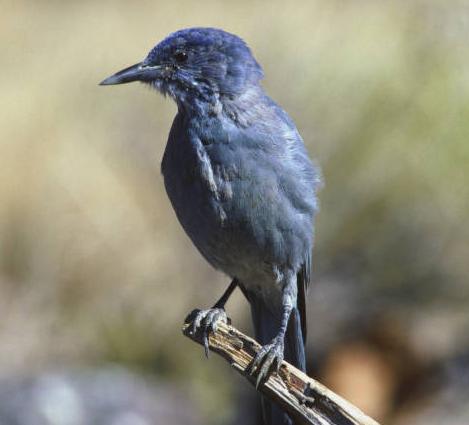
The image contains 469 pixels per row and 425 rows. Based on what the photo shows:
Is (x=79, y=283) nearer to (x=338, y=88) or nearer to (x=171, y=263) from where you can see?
(x=171, y=263)

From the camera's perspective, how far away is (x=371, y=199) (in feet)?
29.8

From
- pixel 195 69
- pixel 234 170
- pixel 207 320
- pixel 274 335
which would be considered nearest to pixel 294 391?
pixel 207 320

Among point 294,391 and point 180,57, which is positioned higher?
point 180,57

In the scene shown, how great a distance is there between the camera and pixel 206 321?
6020 mm

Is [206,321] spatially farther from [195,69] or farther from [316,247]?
[316,247]

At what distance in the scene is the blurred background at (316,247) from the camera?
8.47 m

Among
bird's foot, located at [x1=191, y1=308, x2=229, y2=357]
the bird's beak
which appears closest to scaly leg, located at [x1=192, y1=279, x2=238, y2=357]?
bird's foot, located at [x1=191, y1=308, x2=229, y2=357]

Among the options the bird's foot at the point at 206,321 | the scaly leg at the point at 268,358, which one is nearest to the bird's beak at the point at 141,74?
the bird's foot at the point at 206,321

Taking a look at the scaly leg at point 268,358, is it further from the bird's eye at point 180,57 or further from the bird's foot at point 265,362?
the bird's eye at point 180,57

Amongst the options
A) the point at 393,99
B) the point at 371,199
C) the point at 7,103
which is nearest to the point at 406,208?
the point at 371,199

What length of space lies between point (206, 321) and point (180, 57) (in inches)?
54.0

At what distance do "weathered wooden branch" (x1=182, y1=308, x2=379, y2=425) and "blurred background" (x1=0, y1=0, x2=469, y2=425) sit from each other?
2.63 meters

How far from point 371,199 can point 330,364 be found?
1396 millimetres

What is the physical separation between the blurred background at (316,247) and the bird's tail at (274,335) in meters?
1.95
